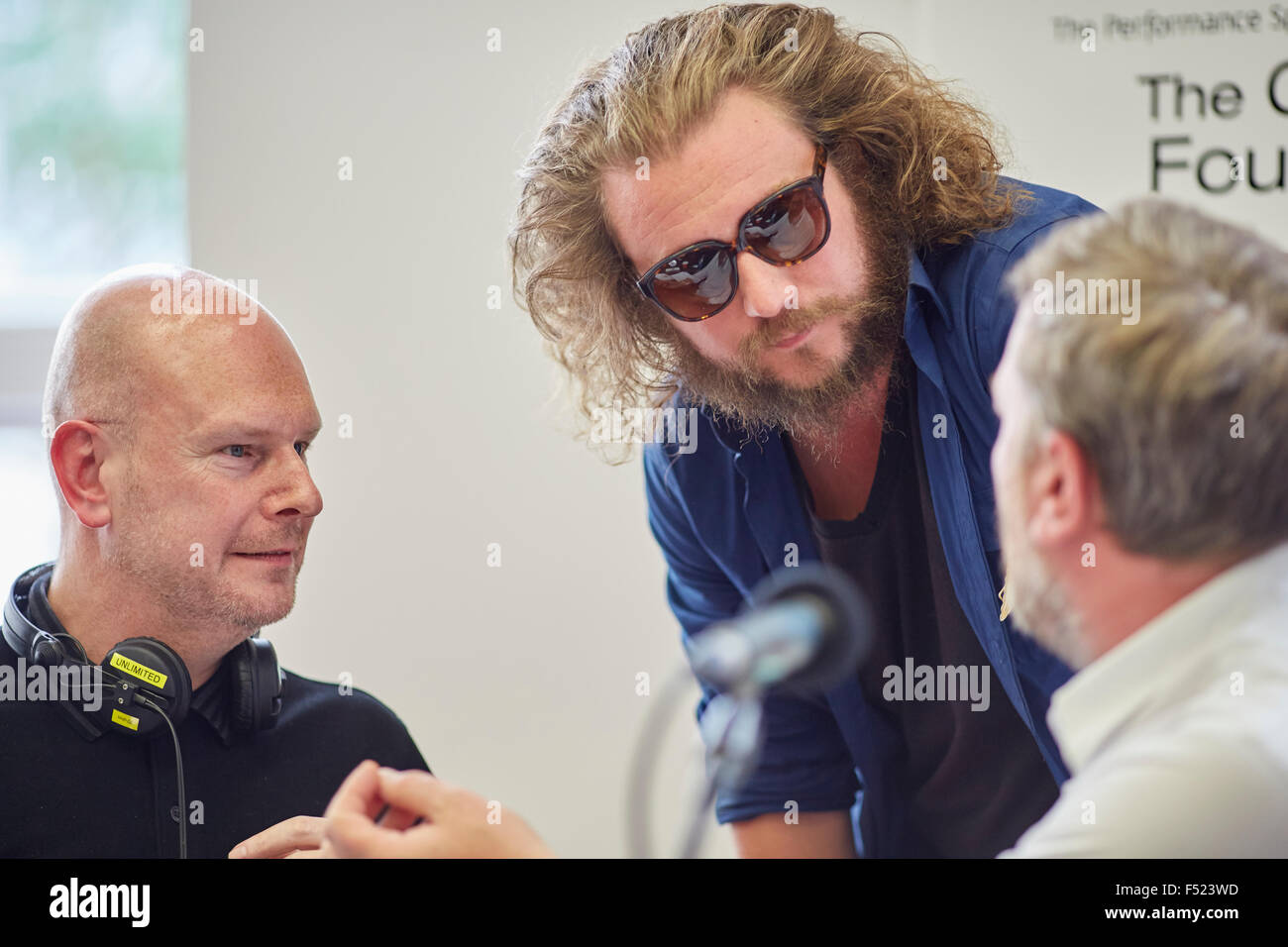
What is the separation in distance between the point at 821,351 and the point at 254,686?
91cm

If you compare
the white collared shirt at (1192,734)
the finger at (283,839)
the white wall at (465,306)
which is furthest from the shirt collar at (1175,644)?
the finger at (283,839)

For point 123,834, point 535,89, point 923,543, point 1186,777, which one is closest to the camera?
point 1186,777

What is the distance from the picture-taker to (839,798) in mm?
1722

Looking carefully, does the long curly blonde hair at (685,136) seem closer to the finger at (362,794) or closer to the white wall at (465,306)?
the white wall at (465,306)

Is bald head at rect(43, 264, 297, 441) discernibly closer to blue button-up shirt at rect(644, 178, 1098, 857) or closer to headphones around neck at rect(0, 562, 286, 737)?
headphones around neck at rect(0, 562, 286, 737)

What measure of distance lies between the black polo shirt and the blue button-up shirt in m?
0.59

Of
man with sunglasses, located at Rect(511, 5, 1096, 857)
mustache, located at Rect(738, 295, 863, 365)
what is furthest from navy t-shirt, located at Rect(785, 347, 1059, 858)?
mustache, located at Rect(738, 295, 863, 365)

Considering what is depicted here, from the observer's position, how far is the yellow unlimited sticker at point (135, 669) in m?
1.36

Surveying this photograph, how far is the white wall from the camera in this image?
1623 millimetres
